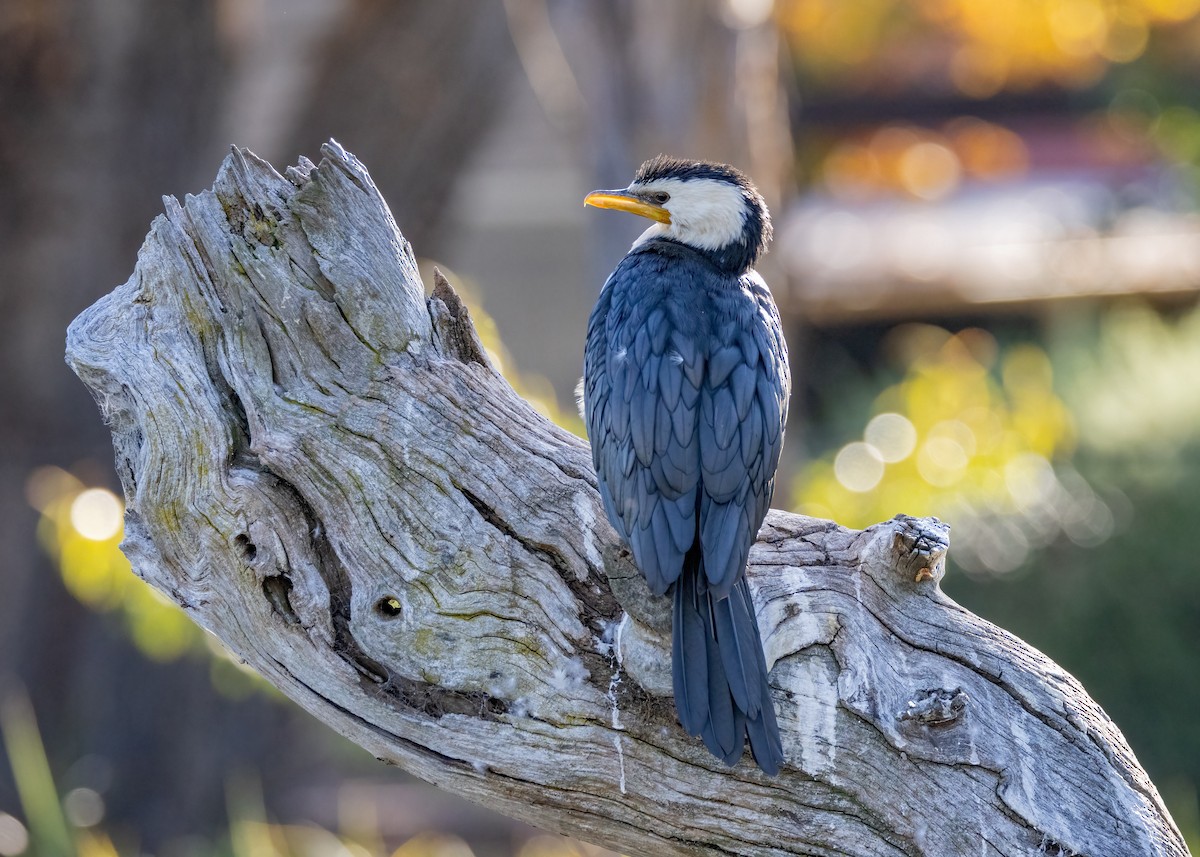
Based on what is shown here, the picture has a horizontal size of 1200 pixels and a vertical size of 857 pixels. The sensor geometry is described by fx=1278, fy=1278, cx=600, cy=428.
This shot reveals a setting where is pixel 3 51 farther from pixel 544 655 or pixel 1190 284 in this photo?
pixel 1190 284

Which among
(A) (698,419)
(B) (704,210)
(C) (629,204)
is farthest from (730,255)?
(A) (698,419)

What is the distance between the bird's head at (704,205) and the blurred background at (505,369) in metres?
0.88

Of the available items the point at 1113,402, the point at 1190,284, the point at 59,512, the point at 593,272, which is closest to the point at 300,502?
the point at 59,512

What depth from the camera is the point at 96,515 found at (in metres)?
3.76

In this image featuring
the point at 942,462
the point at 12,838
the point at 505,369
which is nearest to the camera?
the point at 505,369

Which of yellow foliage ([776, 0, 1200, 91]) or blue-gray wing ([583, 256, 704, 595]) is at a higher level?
yellow foliage ([776, 0, 1200, 91])

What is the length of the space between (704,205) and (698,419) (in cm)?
79

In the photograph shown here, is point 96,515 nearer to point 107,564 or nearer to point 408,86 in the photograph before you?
point 107,564

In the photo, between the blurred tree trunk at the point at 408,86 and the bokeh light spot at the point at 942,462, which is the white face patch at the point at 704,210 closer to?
the bokeh light spot at the point at 942,462

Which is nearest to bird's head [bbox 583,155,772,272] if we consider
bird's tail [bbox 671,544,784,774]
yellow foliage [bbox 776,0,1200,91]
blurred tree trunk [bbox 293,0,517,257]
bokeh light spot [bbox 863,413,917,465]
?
bird's tail [bbox 671,544,784,774]

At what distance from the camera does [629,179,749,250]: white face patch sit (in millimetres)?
3189

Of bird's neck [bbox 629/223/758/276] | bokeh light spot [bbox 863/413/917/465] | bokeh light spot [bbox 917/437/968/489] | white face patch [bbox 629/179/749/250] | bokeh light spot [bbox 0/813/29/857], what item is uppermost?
bokeh light spot [bbox 863/413/917/465]

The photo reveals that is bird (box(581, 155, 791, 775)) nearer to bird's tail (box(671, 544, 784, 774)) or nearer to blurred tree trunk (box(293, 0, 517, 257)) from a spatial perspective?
bird's tail (box(671, 544, 784, 774))

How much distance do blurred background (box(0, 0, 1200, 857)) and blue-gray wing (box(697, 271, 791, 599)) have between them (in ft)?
4.31
